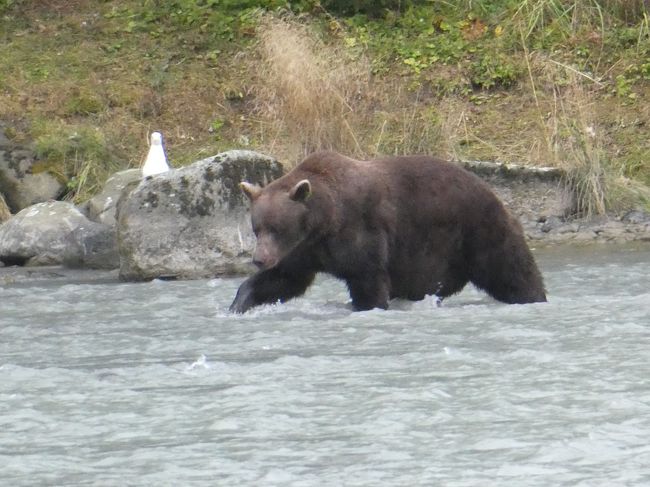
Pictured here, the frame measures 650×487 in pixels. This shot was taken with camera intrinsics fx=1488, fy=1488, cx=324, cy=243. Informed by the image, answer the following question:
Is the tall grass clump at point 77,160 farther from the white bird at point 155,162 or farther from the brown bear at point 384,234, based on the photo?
the brown bear at point 384,234

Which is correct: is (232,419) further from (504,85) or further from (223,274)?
(504,85)

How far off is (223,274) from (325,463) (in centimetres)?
690

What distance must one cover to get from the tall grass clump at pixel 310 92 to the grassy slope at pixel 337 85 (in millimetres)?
22

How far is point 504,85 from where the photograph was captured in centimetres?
1742

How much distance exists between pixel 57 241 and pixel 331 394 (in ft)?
22.8

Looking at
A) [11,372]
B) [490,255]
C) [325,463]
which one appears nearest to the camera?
[325,463]

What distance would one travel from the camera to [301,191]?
8836 millimetres

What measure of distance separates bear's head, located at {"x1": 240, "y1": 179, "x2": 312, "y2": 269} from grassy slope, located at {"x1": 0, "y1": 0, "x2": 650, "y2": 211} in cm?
542

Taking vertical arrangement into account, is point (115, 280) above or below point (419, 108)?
below

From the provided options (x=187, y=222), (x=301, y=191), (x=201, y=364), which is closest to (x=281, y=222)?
(x=301, y=191)

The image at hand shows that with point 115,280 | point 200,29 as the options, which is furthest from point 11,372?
point 200,29

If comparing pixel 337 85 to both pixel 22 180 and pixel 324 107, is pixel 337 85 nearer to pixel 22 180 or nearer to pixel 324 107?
pixel 324 107

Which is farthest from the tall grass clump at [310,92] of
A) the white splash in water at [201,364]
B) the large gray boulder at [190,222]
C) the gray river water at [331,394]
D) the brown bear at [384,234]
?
the white splash in water at [201,364]

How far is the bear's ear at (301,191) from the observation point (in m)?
8.80
